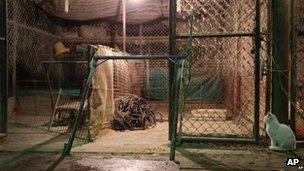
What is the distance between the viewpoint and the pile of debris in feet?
31.0

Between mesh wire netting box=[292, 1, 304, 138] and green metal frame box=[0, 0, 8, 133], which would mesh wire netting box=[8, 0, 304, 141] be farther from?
green metal frame box=[0, 0, 8, 133]

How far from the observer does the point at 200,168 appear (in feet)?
17.0

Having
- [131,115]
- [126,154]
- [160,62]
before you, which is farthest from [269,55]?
[160,62]

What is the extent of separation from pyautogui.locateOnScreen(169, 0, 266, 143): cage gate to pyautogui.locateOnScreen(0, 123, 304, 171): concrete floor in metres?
0.54

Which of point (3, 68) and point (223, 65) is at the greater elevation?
point (223, 65)

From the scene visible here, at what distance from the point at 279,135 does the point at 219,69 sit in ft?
22.7

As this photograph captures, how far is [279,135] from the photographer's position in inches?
238

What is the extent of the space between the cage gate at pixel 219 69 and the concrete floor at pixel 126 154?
21.1 inches

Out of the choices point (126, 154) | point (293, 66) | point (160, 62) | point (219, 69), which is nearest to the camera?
point (126, 154)

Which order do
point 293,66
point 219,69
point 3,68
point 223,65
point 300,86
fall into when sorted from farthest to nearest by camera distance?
point 219,69, point 223,65, point 3,68, point 300,86, point 293,66

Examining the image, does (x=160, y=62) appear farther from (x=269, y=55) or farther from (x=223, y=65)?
(x=269, y=55)

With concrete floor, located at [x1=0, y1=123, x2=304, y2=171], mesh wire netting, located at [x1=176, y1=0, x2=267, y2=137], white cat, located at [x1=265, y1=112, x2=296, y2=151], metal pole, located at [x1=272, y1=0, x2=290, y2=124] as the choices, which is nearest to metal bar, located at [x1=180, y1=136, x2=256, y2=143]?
concrete floor, located at [x1=0, y1=123, x2=304, y2=171]

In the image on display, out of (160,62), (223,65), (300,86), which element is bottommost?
(300,86)

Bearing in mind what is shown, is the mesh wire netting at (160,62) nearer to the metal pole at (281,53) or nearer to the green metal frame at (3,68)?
the metal pole at (281,53)
